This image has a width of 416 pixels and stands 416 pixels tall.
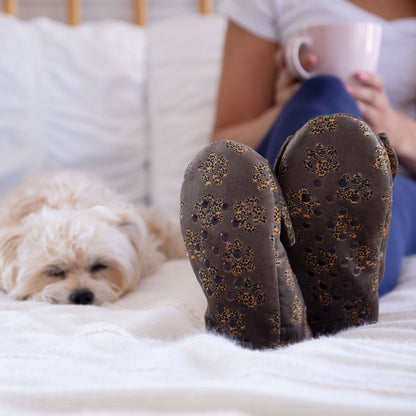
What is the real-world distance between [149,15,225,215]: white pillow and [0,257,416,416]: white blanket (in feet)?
2.98

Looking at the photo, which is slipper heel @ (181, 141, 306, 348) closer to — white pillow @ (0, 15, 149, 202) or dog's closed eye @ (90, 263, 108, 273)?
dog's closed eye @ (90, 263, 108, 273)

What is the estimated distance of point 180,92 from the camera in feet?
5.11

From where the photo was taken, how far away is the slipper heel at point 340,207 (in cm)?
59

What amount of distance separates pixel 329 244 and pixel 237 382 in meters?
0.27

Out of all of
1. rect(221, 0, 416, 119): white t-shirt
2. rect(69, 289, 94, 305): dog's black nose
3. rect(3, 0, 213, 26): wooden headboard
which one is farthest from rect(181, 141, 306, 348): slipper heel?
rect(3, 0, 213, 26): wooden headboard

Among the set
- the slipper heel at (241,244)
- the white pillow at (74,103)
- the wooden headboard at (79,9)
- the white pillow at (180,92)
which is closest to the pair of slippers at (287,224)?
the slipper heel at (241,244)

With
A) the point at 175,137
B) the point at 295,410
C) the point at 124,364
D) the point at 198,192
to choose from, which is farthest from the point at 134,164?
the point at 295,410

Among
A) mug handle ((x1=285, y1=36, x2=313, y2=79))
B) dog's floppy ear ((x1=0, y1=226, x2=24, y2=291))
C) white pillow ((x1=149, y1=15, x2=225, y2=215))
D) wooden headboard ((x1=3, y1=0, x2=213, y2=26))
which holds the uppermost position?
mug handle ((x1=285, y1=36, x2=313, y2=79))

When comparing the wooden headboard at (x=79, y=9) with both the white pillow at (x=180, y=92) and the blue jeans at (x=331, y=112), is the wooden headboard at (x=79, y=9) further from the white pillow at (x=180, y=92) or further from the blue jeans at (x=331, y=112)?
the blue jeans at (x=331, y=112)

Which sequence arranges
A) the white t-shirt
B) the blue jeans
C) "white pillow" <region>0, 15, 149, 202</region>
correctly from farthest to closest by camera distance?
"white pillow" <region>0, 15, 149, 202</region>, the white t-shirt, the blue jeans

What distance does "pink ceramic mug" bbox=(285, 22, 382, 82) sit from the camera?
2.87 feet

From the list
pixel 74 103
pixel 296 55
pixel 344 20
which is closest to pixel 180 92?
pixel 74 103

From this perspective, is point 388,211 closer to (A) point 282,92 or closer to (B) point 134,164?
(A) point 282,92

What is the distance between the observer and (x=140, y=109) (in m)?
1.63
